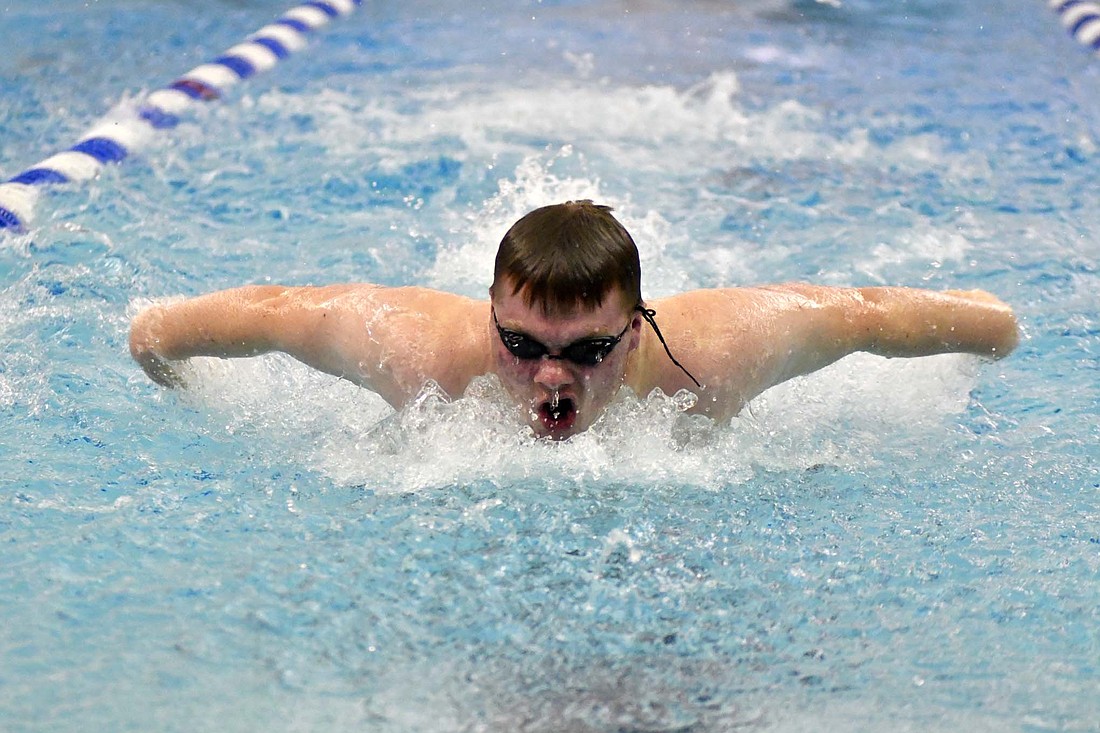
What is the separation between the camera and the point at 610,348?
2.55 m

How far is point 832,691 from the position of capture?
7.37ft

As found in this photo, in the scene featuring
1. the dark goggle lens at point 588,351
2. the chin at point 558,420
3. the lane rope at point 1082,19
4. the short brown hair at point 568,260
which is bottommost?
the lane rope at point 1082,19

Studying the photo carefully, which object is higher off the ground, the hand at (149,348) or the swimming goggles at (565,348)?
the swimming goggles at (565,348)

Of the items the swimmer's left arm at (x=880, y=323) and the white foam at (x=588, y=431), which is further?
the swimmer's left arm at (x=880, y=323)

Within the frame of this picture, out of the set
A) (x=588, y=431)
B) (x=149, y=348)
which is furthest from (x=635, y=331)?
(x=149, y=348)

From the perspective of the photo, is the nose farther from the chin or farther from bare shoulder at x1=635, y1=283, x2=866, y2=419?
bare shoulder at x1=635, y1=283, x2=866, y2=419

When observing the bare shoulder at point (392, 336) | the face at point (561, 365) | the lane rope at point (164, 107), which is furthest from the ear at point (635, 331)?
the lane rope at point (164, 107)

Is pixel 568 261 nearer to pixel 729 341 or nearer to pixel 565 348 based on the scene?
pixel 565 348

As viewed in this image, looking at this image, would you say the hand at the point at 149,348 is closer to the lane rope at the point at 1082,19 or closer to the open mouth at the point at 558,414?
the open mouth at the point at 558,414

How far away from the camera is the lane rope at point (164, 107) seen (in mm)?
4809

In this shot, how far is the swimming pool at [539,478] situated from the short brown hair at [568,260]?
0.35m

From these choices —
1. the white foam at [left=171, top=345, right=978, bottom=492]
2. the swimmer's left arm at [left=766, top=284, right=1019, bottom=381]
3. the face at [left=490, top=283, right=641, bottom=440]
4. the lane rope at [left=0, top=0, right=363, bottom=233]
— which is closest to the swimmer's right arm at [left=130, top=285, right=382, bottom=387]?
the white foam at [left=171, top=345, right=978, bottom=492]

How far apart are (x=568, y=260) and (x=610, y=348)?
0.70 feet

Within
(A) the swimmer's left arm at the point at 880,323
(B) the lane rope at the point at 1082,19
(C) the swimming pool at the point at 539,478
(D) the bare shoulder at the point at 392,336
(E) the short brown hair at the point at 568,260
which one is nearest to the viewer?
(C) the swimming pool at the point at 539,478
